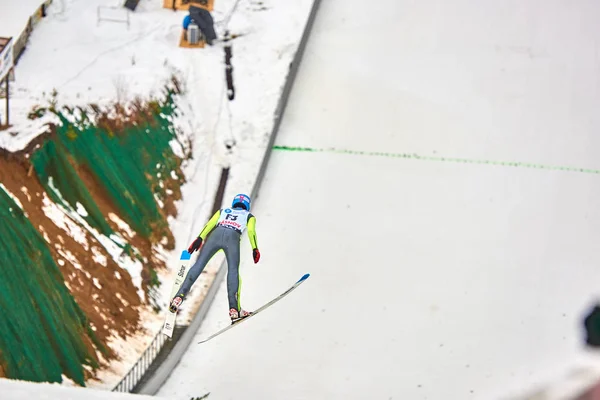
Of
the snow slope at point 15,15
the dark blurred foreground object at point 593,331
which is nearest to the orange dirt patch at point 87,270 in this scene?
the snow slope at point 15,15

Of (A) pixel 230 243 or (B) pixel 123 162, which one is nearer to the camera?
(A) pixel 230 243

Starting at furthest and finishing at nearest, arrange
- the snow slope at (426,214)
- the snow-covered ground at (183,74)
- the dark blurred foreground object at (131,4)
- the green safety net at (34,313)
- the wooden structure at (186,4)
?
1. the wooden structure at (186,4)
2. the dark blurred foreground object at (131,4)
3. the snow-covered ground at (183,74)
4. the snow slope at (426,214)
5. the green safety net at (34,313)

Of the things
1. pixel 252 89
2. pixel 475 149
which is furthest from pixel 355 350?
pixel 252 89

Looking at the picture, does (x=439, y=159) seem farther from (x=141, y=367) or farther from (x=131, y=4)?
(x=131, y=4)

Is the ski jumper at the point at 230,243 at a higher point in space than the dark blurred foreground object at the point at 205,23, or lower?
higher

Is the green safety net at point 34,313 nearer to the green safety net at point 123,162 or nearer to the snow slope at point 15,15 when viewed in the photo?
the green safety net at point 123,162

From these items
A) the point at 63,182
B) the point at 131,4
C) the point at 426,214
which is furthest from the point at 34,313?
the point at 131,4

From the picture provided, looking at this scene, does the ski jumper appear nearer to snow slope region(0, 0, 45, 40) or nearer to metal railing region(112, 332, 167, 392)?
metal railing region(112, 332, 167, 392)
